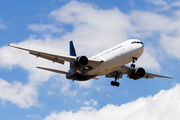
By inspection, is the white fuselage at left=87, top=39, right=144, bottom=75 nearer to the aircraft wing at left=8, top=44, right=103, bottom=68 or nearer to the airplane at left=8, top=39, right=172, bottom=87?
the airplane at left=8, top=39, right=172, bottom=87

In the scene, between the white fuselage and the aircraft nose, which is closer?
the aircraft nose

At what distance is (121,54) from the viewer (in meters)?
33.9

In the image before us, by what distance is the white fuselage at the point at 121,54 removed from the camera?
33.7m

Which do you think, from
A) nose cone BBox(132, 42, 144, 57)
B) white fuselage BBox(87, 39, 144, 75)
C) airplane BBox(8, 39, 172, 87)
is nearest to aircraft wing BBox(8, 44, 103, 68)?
airplane BBox(8, 39, 172, 87)

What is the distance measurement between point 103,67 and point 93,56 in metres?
3.76

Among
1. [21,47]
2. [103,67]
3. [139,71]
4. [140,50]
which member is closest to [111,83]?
[139,71]

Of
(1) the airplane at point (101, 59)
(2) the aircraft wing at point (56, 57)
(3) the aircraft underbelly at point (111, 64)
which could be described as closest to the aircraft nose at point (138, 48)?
(1) the airplane at point (101, 59)

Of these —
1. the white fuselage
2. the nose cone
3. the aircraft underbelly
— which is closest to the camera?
the nose cone

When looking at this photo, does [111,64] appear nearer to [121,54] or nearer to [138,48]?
[121,54]

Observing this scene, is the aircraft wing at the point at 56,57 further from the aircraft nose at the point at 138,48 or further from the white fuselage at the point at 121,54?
the aircraft nose at the point at 138,48

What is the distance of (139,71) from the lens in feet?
137

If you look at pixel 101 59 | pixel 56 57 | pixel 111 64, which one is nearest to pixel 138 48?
pixel 111 64

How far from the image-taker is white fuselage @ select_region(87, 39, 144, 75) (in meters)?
33.7

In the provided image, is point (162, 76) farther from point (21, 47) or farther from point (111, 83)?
point (21, 47)
